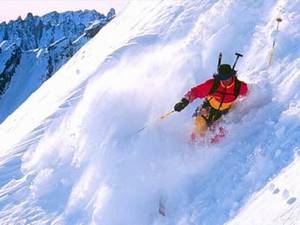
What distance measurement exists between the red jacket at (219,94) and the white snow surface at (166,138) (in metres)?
0.25

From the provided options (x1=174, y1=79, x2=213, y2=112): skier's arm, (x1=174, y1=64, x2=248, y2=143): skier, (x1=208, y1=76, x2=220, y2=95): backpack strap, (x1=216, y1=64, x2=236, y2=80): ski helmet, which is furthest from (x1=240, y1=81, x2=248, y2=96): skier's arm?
(x1=174, y1=79, x2=213, y2=112): skier's arm

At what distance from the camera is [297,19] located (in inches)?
440

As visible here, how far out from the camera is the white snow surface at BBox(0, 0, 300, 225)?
8688 millimetres

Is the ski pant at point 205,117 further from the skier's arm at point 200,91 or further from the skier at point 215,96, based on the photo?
the skier's arm at point 200,91

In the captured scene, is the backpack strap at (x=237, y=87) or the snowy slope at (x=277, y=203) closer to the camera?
the snowy slope at (x=277, y=203)

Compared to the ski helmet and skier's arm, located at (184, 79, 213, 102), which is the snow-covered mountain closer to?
skier's arm, located at (184, 79, 213, 102)

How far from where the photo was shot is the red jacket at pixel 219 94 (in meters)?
9.70

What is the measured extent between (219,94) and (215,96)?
0.09m

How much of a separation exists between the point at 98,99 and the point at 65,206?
3004mm

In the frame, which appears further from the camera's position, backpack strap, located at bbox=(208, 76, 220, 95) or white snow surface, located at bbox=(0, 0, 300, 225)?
backpack strap, located at bbox=(208, 76, 220, 95)

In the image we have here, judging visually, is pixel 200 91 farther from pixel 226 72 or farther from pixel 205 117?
pixel 226 72

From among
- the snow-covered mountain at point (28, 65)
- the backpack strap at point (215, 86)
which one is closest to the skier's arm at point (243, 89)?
the backpack strap at point (215, 86)

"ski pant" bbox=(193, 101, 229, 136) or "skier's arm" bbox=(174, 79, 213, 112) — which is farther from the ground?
"skier's arm" bbox=(174, 79, 213, 112)

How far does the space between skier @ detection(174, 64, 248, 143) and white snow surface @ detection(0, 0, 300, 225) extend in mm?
244
